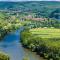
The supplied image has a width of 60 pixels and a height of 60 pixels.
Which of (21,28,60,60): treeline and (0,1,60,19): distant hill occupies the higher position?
(21,28,60,60): treeline

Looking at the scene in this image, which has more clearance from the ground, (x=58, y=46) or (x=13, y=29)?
(x=58, y=46)

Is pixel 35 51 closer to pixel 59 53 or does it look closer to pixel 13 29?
pixel 59 53

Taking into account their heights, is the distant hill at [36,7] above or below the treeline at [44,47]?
below

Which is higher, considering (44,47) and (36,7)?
(44,47)

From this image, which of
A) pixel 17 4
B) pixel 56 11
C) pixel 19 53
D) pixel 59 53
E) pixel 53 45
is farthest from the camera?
pixel 17 4

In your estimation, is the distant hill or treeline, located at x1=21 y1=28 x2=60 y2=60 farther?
the distant hill

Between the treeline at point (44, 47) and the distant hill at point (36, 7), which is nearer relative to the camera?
the treeline at point (44, 47)

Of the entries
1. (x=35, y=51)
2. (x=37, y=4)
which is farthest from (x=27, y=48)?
(x=37, y=4)

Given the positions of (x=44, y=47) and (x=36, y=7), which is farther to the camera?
(x=36, y=7)
